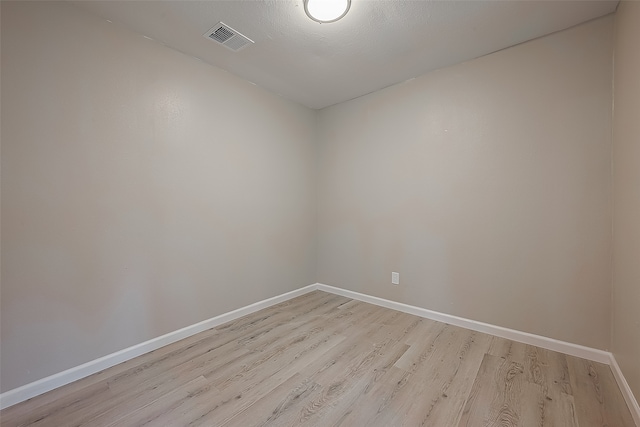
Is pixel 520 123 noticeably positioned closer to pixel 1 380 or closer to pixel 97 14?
pixel 97 14

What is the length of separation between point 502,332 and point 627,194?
135 centimetres

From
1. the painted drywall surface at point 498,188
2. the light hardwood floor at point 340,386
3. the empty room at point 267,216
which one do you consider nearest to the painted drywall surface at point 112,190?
the empty room at point 267,216

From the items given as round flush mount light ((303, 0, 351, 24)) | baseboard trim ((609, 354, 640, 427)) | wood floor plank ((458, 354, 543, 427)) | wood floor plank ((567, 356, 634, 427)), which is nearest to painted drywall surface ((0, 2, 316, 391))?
round flush mount light ((303, 0, 351, 24))

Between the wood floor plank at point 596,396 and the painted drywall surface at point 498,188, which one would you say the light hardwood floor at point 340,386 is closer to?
the wood floor plank at point 596,396

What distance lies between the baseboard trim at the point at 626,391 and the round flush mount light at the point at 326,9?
2.79 m

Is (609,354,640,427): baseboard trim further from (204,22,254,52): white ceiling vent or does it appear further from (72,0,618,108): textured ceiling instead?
(204,22,254,52): white ceiling vent

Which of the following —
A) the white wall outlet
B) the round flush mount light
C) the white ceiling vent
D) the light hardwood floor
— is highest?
the white ceiling vent

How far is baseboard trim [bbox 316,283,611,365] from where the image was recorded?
1.88 meters

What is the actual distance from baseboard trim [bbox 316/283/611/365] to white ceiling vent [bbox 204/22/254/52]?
282cm

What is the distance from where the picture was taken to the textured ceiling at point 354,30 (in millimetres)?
1726

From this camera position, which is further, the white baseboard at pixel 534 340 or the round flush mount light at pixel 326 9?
the round flush mount light at pixel 326 9

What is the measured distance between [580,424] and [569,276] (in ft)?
3.35

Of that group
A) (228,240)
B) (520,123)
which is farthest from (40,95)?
(520,123)

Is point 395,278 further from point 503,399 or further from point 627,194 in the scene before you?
point 627,194
